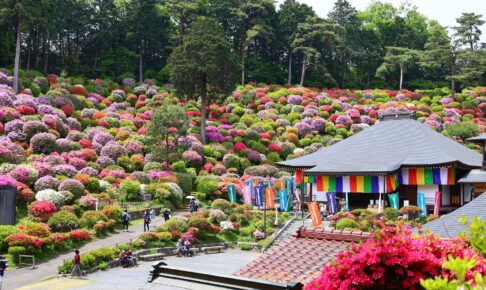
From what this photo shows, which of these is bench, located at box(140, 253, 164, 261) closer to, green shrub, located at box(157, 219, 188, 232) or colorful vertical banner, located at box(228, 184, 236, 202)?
green shrub, located at box(157, 219, 188, 232)

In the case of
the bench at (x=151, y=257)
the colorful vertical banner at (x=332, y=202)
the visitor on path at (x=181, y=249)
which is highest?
the colorful vertical banner at (x=332, y=202)

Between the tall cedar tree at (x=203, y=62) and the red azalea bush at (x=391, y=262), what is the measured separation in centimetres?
4074

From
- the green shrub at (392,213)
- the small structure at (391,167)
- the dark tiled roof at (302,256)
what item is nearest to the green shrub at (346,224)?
the green shrub at (392,213)

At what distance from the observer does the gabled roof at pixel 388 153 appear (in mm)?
33062

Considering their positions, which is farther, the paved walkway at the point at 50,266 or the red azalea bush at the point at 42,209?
the red azalea bush at the point at 42,209

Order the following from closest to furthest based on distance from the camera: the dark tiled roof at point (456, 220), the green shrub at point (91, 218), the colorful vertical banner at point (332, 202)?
the dark tiled roof at point (456, 220), the green shrub at point (91, 218), the colorful vertical banner at point (332, 202)

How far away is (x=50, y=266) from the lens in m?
22.5

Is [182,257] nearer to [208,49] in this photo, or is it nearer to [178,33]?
[208,49]

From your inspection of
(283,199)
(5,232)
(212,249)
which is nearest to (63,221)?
(5,232)

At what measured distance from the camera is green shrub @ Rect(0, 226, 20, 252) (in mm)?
23469

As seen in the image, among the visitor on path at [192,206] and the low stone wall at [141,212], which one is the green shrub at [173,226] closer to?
the low stone wall at [141,212]

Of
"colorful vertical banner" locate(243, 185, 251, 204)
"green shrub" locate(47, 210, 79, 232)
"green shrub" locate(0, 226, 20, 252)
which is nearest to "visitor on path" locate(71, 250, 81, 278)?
"green shrub" locate(0, 226, 20, 252)

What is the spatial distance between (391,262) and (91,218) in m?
24.6

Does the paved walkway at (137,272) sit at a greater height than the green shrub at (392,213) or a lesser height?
lesser
